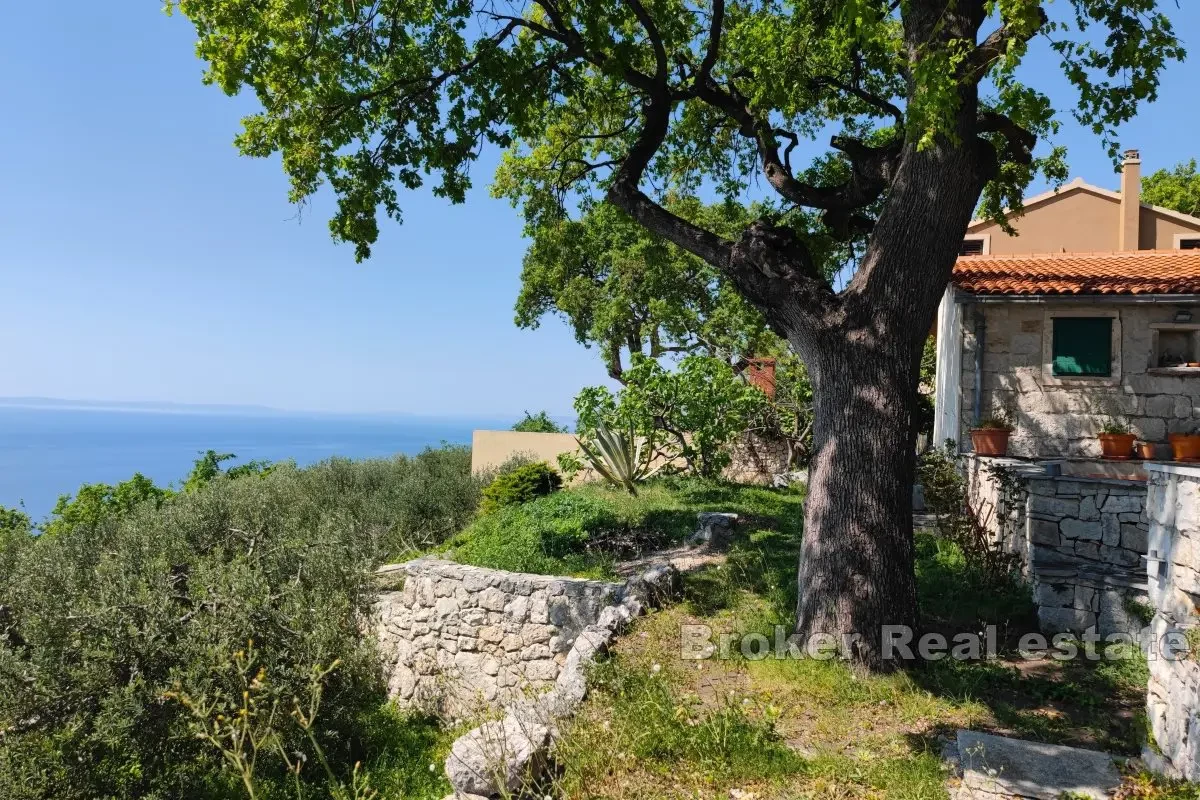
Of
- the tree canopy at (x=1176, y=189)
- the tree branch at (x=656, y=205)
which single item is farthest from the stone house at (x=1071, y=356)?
the tree canopy at (x=1176, y=189)

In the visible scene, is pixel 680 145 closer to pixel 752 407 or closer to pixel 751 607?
pixel 752 407

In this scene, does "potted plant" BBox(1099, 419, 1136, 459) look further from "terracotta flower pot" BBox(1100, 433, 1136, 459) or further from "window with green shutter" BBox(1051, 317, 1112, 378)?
"window with green shutter" BBox(1051, 317, 1112, 378)

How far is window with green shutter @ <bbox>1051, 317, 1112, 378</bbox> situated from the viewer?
1097 cm

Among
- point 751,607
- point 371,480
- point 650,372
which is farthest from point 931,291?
point 371,480

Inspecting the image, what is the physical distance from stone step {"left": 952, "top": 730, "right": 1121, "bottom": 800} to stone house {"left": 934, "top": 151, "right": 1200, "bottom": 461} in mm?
7891

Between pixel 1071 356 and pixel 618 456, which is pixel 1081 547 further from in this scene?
pixel 618 456

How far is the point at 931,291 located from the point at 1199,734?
3.33 m

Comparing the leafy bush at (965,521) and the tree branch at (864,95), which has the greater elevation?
the tree branch at (864,95)

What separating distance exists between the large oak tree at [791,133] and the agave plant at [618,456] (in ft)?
12.3

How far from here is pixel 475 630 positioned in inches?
322

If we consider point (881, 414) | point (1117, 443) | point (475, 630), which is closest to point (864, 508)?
point (881, 414)

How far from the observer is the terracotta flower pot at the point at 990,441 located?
33.7ft

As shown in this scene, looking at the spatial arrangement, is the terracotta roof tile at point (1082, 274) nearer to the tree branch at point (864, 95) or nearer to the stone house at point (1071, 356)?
the stone house at point (1071, 356)

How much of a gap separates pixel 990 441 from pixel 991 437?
0.21 feet
